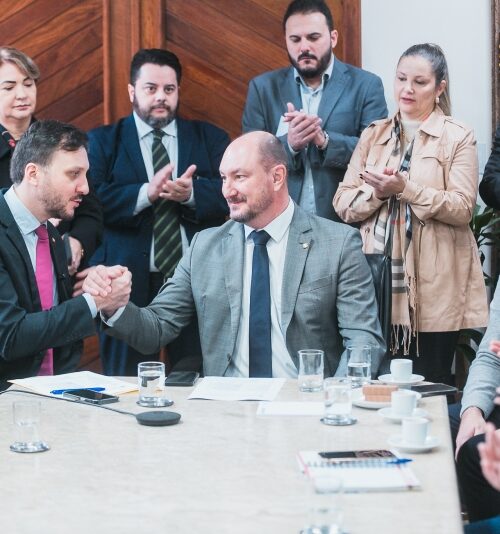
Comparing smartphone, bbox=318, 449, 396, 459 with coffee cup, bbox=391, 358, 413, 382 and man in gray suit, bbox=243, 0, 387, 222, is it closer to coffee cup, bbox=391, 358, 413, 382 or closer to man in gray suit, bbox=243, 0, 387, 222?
coffee cup, bbox=391, 358, 413, 382

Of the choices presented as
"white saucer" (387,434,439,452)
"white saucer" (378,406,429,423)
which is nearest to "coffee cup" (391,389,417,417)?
"white saucer" (378,406,429,423)

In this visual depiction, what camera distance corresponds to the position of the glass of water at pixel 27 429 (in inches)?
79.4

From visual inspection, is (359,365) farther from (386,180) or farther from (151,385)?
(386,180)

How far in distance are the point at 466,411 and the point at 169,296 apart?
1.08 meters

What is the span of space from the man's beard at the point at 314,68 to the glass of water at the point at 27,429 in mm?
2474

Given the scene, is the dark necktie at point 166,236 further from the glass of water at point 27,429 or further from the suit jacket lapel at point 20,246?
the glass of water at point 27,429

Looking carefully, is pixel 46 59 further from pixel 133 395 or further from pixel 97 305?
pixel 133 395

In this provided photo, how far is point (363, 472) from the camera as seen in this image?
181cm

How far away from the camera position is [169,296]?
3.30 metres

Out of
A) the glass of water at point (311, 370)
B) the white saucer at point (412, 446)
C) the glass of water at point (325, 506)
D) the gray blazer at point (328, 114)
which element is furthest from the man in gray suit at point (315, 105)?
the glass of water at point (325, 506)

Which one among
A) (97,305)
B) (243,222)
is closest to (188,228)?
(243,222)

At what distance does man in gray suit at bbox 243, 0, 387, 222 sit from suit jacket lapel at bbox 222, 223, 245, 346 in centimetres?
75

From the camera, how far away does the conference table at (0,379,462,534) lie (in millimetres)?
1586

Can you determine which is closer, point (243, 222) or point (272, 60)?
point (243, 222)
